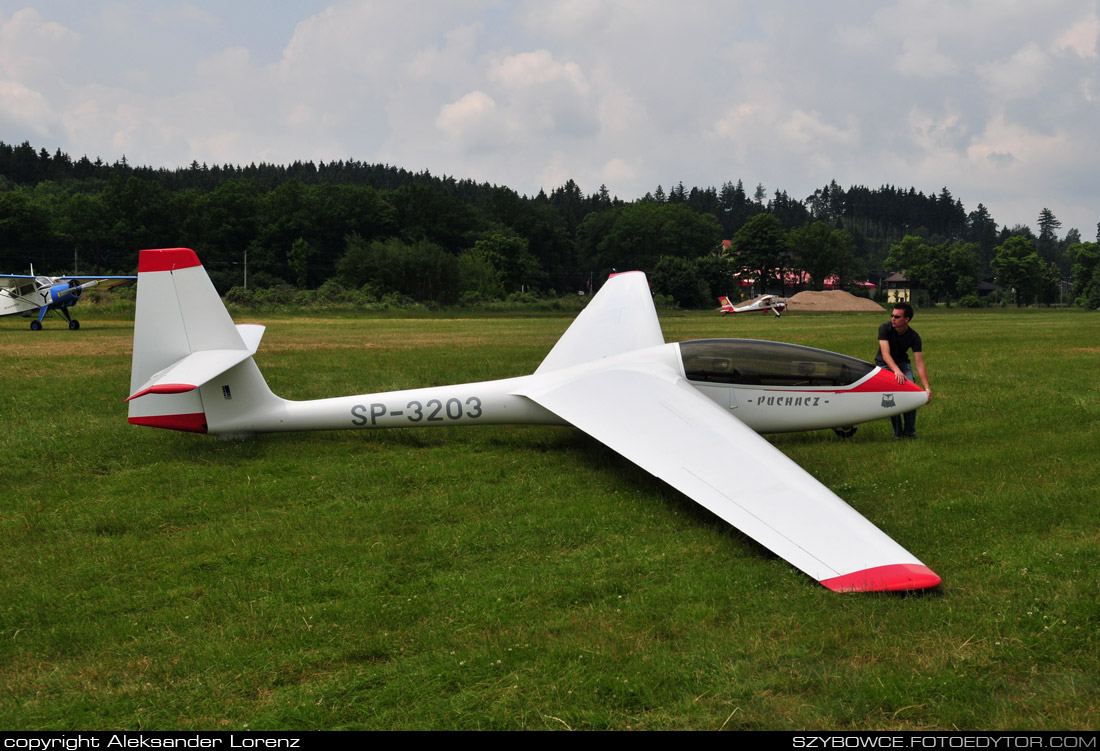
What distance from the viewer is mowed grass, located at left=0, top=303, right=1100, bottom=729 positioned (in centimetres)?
399

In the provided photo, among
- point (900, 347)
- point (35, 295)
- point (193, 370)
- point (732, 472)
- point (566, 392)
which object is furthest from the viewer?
point (35, 295)

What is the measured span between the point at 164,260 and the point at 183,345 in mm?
1093

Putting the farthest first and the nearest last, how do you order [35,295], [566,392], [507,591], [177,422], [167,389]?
1. [35,295]
2. [566,392]
3. [177,422]
4. [167,389]
5. [507,591]

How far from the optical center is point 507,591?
17.9ft

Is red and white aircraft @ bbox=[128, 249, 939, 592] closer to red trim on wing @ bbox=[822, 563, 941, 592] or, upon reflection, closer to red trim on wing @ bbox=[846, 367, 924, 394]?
red trim on wing @ bbox=[846, 367, 924, 394]

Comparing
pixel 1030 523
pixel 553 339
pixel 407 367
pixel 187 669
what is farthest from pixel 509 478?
pixel 553 339

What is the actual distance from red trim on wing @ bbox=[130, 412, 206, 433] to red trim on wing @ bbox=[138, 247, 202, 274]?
1823 millimetres

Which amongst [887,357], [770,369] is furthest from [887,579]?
[887,357]

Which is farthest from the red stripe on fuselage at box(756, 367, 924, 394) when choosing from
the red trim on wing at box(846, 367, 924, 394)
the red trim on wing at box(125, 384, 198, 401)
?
the red trim on wing at box(125, 384, 198, 401)

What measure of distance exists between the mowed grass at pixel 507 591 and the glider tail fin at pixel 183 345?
23.2 inches

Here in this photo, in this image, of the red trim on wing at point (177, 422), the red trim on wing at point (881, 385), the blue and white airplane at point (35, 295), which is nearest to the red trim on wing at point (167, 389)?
the red trim on wing at point (177, 422)

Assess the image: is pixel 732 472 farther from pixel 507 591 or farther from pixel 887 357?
pixel 887 357

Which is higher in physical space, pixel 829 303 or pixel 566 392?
pixel 829 303

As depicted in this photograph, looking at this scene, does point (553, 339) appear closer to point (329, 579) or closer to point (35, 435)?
point (35, 435)
